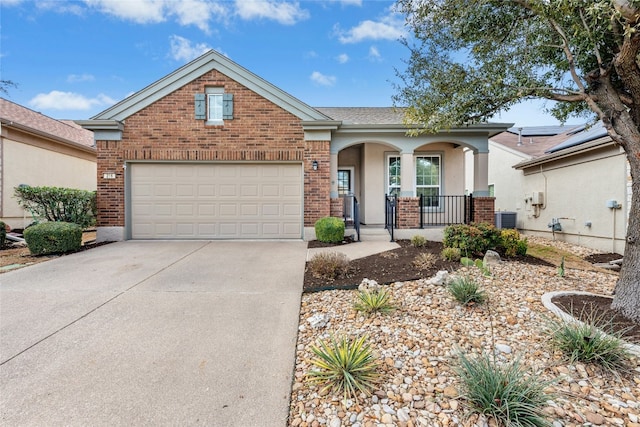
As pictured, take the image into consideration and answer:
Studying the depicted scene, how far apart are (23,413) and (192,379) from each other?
3.64 ft

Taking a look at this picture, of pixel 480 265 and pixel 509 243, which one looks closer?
pixel 480 265

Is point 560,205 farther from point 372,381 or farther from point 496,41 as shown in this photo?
point 372,381

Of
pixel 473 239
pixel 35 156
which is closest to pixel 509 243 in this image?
pixel 473 239

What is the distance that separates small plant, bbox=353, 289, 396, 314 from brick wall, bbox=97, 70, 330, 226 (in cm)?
528

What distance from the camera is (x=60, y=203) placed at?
8398 mm

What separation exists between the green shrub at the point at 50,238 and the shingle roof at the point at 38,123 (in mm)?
6230

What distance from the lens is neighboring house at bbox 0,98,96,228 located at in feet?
33.8

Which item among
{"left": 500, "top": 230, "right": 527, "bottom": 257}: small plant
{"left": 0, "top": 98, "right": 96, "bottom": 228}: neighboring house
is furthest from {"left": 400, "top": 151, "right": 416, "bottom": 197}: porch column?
{"left": 0, "top": 98, "right": 96, "bottom": 228}: neighboring house

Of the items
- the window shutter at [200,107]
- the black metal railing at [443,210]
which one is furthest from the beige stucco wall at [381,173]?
the window shutter at [200,107]

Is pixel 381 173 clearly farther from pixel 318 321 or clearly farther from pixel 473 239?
pixel 318 321

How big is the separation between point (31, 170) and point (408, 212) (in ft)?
45.4

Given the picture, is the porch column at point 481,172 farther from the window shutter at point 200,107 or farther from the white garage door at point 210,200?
the window shutter at point 200,107

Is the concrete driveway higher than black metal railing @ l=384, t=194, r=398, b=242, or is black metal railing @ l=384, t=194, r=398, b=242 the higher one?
black metal railing @ l=384, t=194, r=398, b=242

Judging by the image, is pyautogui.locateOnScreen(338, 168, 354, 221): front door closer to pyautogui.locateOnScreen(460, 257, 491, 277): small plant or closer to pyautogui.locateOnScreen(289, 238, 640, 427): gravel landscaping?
pyautogui.locateOnScreen(460, 257, 491, 277): small plant
